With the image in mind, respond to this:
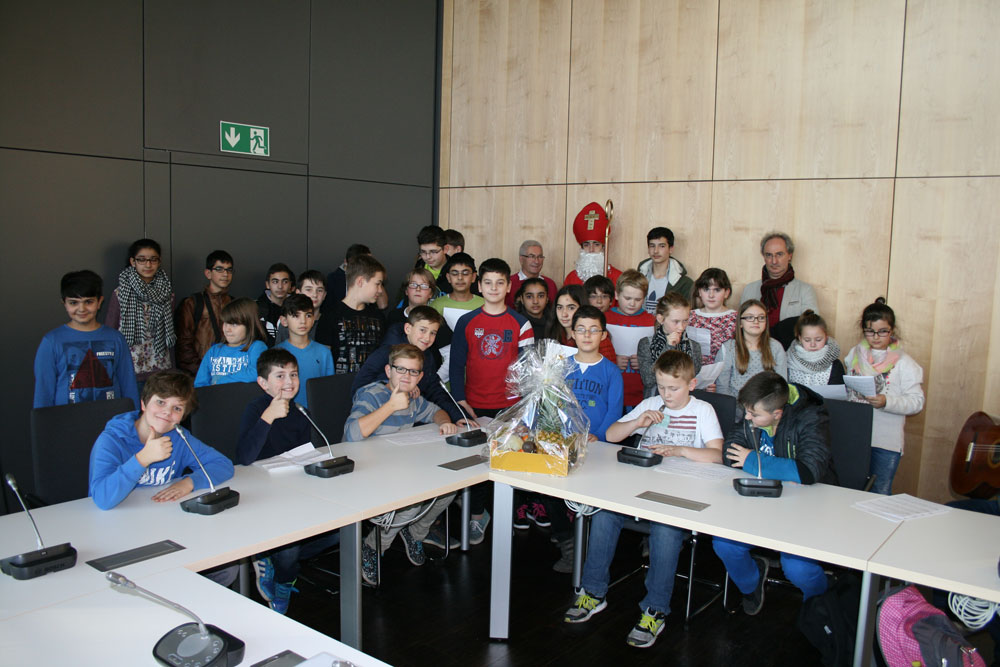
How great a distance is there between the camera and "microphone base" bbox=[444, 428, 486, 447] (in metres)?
3.45

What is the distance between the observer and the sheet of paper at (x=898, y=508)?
263cm

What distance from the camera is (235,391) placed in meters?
Answer: 3.51

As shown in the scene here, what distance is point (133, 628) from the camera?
1760 millimetres

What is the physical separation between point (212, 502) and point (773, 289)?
162 inches

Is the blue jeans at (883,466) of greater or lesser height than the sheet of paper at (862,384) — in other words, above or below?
below

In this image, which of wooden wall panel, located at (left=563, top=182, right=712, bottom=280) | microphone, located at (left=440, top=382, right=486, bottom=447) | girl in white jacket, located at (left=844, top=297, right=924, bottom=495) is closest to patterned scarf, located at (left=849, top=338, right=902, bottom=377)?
girl in white jacket, located at (left=844, top=297, right=924, bottom=495)

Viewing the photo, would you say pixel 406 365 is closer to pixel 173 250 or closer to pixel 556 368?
pixel 556 368

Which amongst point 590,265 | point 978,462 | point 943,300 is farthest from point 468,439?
point 943,300

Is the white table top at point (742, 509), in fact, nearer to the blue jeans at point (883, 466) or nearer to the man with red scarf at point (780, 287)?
the blue jeans at point (883, 466)

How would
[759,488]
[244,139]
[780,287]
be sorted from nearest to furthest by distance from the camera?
[759,488] < [780,287] < [244,139]

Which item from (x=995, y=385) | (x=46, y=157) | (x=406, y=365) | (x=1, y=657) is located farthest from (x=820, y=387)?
(x=46, y=157)

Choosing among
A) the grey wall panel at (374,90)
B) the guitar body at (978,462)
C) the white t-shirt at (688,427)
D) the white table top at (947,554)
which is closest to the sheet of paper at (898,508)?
the white table top at (947,554)

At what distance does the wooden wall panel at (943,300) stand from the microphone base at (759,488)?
2784 mm

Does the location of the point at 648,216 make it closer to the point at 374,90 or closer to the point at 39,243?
the point at 374,90
